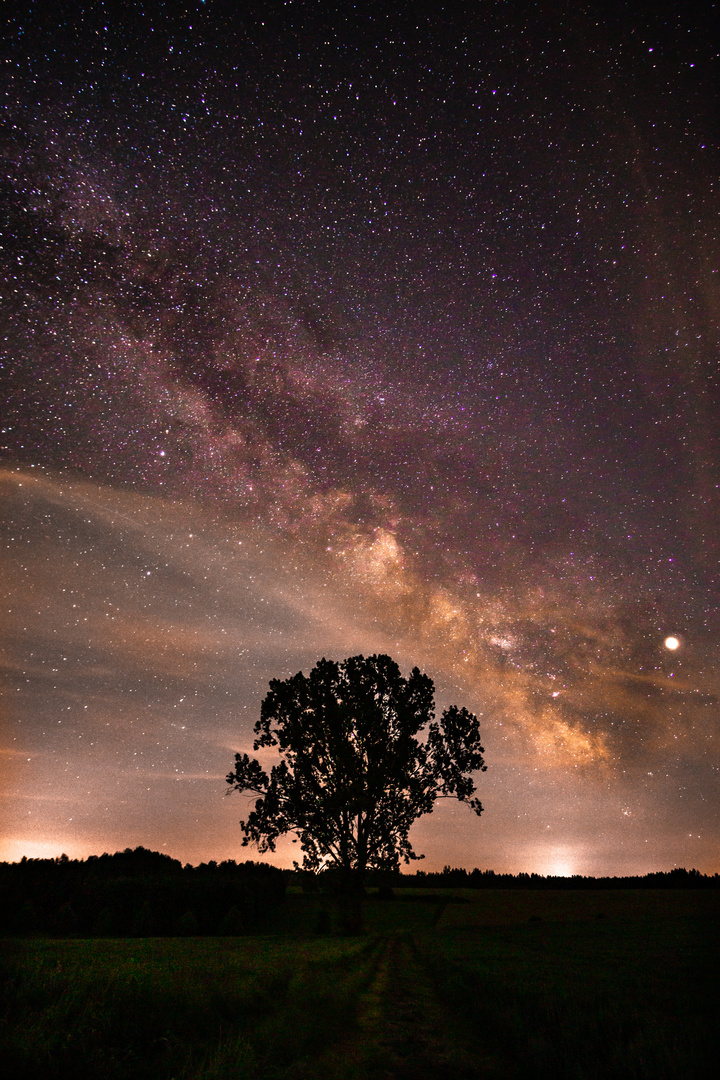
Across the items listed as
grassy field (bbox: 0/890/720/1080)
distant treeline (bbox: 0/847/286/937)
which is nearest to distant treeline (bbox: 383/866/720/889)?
distant treeline (bbox: 0/847/286/937)

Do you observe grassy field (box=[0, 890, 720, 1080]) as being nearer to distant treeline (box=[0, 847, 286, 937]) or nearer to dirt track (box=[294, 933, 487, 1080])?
dirt track (box=[294, 933, 487, 1080])

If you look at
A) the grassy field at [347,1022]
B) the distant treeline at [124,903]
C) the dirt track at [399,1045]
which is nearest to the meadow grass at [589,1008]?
the grassy field at [347,1022]

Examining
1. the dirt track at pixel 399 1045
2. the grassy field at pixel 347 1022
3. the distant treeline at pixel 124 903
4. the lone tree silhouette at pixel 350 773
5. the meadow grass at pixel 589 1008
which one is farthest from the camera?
the distant treeline at pixel 124 903

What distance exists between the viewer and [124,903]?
54.2m

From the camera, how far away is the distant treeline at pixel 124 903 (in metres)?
50.9

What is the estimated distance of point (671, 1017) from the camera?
8188 millimetres

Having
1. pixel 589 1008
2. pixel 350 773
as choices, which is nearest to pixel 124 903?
pixel 350 773

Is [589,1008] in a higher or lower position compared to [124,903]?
higher

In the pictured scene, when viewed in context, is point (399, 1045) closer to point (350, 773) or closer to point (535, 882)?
point (350, 773)

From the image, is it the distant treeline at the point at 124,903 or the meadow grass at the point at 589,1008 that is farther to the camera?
the distant treeline at the point at 124,903

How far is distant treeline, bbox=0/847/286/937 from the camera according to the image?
5091 cm

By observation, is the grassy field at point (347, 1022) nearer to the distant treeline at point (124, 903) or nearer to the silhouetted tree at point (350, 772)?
the silhouetted tree at point (350, 772)

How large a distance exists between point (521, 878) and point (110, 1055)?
106 metres

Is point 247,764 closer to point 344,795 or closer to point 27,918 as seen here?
point 344,795
